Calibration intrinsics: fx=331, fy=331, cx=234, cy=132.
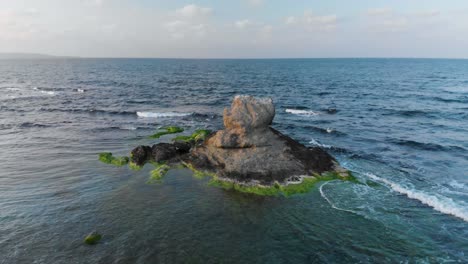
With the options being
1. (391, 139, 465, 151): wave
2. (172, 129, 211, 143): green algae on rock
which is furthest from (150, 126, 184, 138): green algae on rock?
(391, 139, 465, 151): wave

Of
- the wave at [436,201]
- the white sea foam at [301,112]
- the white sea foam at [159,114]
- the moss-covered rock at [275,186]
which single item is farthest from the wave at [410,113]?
the moss-covered rock at [275,186]

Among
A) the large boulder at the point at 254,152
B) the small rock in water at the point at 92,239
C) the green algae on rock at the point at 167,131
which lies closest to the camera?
the small rock in water at the point at 92,239

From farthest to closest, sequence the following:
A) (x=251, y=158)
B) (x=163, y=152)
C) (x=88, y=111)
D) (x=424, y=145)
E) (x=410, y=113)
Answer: (x=88, y=111), (x=410, y=113), (x=424, y=145), (x=163, y=152), (x=251, y=158)

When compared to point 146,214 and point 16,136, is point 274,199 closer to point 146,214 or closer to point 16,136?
point 146,214

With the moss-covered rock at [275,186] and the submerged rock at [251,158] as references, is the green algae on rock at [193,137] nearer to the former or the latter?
the submerged rock at [251,158]

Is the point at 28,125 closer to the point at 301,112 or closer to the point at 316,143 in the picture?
the point at 316,143

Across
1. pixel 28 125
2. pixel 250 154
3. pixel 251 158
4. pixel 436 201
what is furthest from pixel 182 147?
pixel 28 125

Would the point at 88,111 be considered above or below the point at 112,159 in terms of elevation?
above
